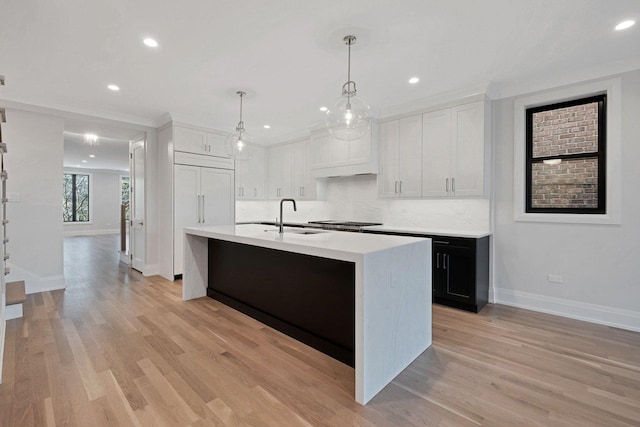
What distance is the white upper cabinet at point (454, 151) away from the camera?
3607 millimetres

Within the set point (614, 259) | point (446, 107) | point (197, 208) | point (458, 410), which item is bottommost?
point (458, 410)

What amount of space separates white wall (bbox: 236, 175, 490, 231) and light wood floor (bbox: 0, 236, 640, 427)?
4.31 feet

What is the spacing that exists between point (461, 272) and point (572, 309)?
117cm

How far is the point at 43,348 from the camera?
8.19 feet

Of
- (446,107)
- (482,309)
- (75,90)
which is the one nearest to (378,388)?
(482,309)

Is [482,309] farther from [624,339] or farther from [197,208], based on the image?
[197,208]

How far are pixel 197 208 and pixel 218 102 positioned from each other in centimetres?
181

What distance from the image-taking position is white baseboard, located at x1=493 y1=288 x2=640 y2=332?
2980 mm

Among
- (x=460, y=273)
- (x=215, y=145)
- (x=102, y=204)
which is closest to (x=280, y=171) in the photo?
(x=215, y=145)

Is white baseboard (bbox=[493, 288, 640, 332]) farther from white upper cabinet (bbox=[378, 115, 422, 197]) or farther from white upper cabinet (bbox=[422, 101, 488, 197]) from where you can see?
white upper cabinet (bbox=[378, 115, 422, 197])

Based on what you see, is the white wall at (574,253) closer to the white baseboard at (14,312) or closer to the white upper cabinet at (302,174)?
the white upper cabinet at (302,174)

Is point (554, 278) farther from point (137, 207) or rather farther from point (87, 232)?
point (87, 232)

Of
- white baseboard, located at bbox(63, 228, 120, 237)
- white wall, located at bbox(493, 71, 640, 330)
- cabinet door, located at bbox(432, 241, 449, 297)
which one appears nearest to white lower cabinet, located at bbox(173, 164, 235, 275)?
cabinet door, located at bbox(432, 241, 449, 297)

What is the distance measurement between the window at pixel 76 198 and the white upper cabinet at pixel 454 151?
13.1m
